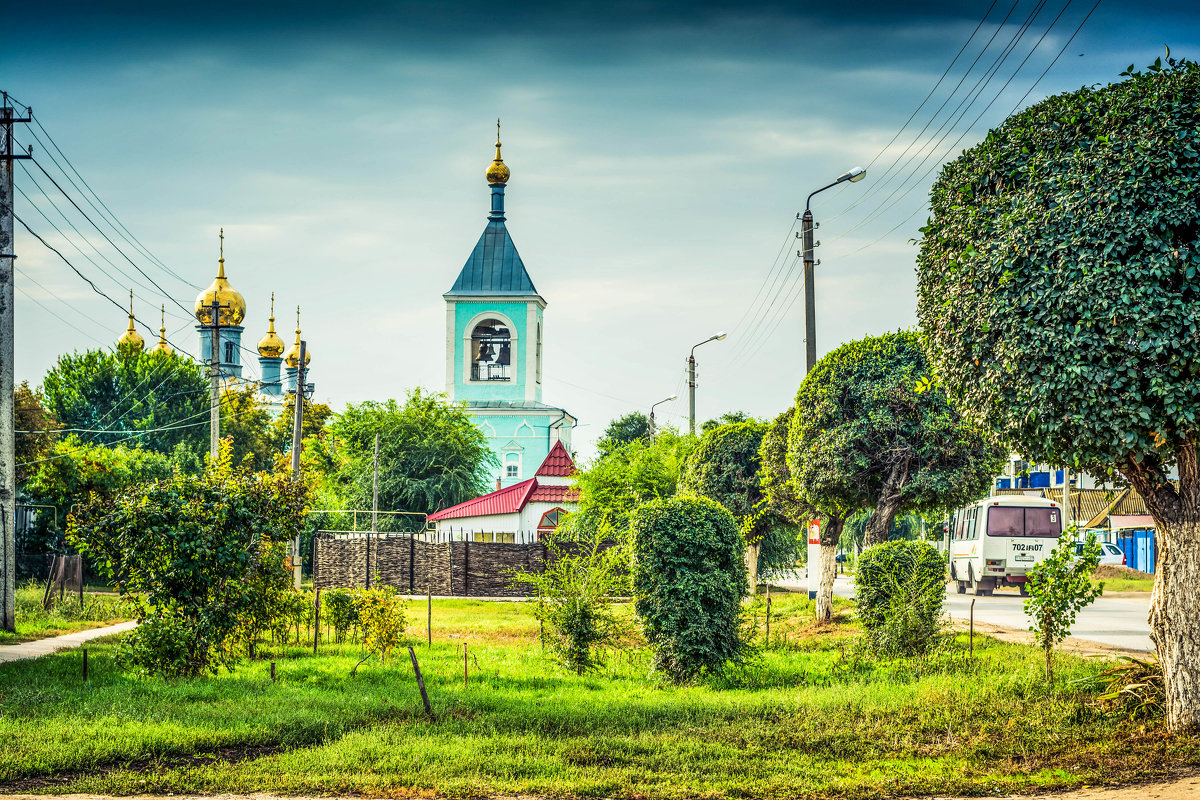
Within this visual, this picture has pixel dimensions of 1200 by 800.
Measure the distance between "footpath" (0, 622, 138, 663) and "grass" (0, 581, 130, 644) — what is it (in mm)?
347

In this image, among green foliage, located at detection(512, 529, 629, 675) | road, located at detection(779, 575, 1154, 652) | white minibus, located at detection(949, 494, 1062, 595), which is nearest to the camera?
green foliage, located at detection(512, 529, 629, 675)

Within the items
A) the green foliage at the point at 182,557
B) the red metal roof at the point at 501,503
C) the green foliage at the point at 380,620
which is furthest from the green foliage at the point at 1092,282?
the red metal roof at the point at 501,503

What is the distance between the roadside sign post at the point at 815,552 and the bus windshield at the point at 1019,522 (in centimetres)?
1159

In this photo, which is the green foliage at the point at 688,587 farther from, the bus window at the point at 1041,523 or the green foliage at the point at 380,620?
the bus window at the point at 1041,523

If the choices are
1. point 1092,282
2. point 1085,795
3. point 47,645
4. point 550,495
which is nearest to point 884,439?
point 1092,282

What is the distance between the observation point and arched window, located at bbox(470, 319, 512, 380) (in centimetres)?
6281

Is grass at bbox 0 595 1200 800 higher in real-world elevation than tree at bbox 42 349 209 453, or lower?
lower

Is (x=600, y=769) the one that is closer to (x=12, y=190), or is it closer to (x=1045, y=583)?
(x=1045, y=583)

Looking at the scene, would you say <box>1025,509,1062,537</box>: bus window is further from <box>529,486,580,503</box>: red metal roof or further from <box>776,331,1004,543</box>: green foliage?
<box>529,486,580,503</box>: red metal roof

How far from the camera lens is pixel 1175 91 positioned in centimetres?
852

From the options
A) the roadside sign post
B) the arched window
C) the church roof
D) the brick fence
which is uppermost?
the church roof

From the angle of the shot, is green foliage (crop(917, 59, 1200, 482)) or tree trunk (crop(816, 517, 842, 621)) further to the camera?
tree trunk (crop(816, 517, 842, 621))

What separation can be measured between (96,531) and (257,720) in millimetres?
4478

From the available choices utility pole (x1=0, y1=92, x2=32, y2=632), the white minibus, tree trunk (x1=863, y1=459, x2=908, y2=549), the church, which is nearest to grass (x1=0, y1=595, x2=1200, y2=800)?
tree trunk (x1=863, y1=459, x2=908, y2=549)
